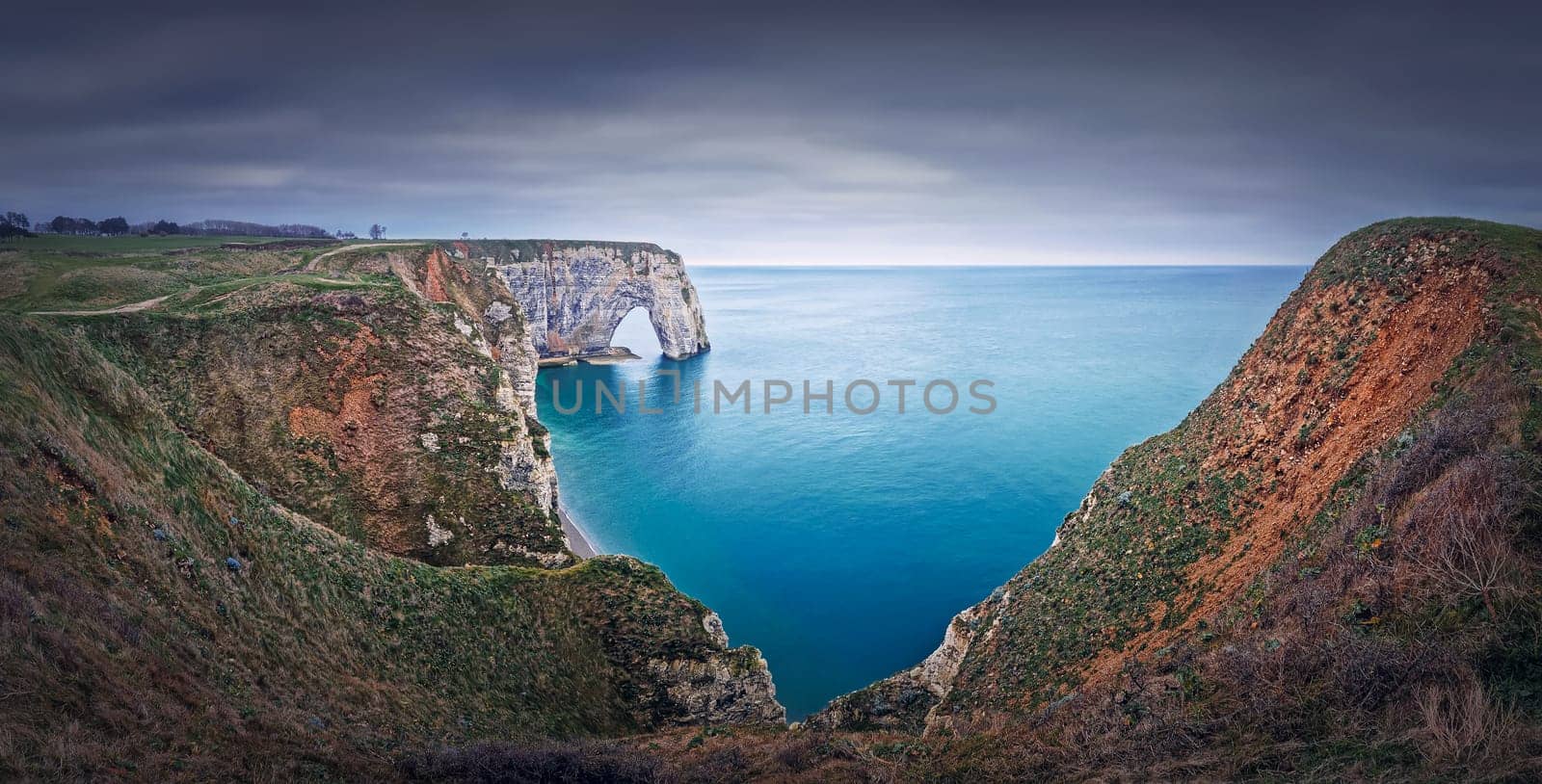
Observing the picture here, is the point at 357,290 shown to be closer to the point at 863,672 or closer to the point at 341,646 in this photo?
the point at 341,646

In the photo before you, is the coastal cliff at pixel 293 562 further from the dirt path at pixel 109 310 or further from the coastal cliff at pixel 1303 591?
the coastal cliff at pixel 1303 591

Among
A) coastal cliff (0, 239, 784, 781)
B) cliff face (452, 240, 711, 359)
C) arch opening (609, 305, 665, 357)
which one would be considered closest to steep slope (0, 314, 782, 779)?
coastal cliff (0, 239, 784, 781)

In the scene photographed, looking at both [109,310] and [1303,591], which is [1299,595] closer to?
[1303,591]

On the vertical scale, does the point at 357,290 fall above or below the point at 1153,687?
above

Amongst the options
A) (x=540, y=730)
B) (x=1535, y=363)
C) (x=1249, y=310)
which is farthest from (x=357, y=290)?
(x=1249, y=310)

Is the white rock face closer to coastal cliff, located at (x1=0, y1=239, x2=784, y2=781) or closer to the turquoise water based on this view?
the turquoise water

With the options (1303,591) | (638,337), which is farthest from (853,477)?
(638,337)
